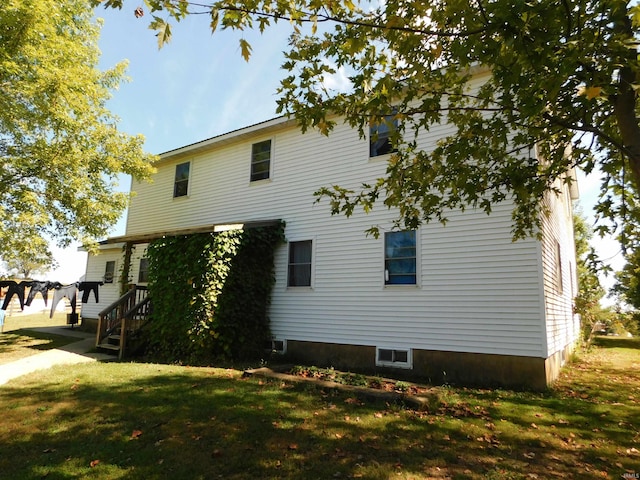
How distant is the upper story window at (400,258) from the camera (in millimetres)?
9164

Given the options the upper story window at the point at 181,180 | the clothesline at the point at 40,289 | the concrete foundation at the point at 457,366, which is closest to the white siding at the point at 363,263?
the concrete foundation at the point at 457,366

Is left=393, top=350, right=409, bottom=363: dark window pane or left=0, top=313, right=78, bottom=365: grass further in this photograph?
left=0, top=313, right=78, bottom=365: grass

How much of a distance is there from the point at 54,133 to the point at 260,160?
20.4 ft

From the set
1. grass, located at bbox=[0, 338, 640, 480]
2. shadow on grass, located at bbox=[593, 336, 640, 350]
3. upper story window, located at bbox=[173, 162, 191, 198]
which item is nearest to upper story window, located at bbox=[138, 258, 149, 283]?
upper story window, located at bbox=[173, 162, 191, 198]

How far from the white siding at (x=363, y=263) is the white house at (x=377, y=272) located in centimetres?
3

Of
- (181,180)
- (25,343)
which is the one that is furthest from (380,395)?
(25,343)

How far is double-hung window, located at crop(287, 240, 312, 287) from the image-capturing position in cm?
1075

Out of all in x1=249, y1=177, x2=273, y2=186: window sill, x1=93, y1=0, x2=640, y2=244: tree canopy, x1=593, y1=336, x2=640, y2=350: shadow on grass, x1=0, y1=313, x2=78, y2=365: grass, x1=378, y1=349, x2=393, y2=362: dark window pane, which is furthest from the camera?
x1=593, y1=336, x2=640, y2=350: shadow on grass

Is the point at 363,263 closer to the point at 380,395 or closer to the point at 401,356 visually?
the point at 401,356

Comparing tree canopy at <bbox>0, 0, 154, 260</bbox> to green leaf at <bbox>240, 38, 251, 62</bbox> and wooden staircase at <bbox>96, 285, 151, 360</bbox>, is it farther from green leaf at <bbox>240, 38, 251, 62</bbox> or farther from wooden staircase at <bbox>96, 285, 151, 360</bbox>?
green leaf at <bbox>240, 38, 251, 62</bbox>

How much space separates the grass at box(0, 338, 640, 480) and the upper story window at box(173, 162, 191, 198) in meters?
8.15

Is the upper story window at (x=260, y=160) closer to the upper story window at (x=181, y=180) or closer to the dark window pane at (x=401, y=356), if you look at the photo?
the upper story window at (x=181, y=180)

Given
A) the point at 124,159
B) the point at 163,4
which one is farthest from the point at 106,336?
the point at 163,4

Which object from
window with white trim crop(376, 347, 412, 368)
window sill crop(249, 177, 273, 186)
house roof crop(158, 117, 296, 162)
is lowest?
window with white trim crop(376, 347, 412, 368)
